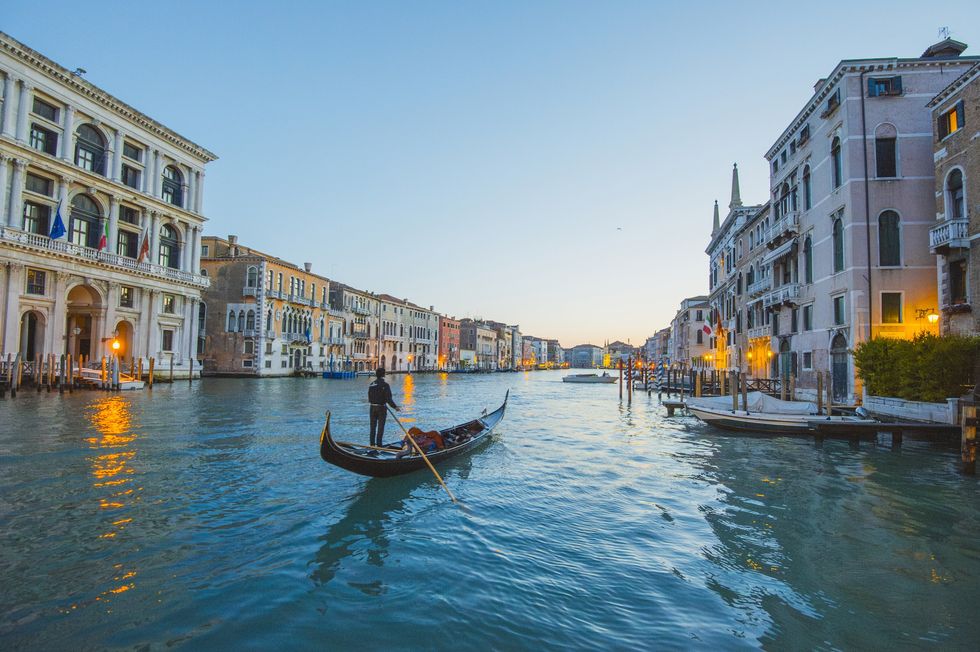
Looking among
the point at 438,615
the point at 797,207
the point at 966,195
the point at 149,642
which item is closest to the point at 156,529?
the point at 149,642

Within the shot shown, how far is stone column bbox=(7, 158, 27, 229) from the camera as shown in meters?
21.4

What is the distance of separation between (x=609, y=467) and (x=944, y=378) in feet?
27.0

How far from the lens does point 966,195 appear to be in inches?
504

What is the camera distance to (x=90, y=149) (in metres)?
25.5

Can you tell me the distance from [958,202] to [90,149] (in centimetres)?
3417

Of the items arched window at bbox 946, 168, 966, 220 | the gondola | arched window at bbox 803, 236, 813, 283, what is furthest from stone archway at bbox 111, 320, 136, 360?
arched window at bbox 946, 168, 966, 220

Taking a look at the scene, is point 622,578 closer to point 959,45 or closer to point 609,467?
point 609,467

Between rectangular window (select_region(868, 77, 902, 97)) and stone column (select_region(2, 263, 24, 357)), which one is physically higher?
rectangular window (select_region(868, 77, 902, 97))

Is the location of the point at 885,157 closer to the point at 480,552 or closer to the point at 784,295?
the point at 784,295

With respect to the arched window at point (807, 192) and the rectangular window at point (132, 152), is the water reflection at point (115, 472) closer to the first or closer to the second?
the rectangular window at point (132, 152)

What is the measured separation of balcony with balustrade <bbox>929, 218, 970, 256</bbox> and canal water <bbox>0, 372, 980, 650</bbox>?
252 inches

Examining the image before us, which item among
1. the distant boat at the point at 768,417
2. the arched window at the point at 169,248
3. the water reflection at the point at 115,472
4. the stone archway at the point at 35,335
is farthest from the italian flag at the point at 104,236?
the distant boat at the point at 768,417

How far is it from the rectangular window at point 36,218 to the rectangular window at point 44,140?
245 cm

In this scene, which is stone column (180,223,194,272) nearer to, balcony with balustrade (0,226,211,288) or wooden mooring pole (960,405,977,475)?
balcony with balustrade (0,226,211,288)
